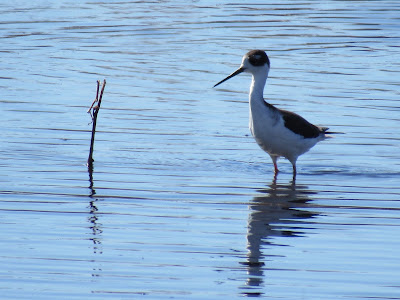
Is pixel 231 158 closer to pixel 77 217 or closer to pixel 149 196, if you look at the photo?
pixel 149 196

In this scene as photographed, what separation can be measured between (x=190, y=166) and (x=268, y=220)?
239cm

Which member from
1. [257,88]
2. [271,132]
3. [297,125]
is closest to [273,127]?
[271,132]

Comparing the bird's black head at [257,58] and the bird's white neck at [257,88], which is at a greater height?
the bird's black head at [257,58]

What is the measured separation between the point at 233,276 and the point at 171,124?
632 centimetres

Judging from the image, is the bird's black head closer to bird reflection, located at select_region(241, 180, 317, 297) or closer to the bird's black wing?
the bird's black wing

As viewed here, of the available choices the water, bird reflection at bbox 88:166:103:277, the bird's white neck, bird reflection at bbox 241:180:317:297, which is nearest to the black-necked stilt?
the bird's white neck

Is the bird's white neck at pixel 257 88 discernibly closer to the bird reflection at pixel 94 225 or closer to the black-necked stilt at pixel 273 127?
the black-necked stilt at pixel 273 127

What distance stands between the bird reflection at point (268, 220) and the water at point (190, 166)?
0.02 m

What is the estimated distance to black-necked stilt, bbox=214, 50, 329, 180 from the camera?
1149cm

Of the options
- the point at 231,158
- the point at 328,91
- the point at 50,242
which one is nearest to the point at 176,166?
the point at 231,158

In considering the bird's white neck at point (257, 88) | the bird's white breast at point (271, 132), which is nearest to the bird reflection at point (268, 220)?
the bird's white breast at point (271, 132)

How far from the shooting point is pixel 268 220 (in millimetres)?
9531

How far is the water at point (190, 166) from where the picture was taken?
7.66m

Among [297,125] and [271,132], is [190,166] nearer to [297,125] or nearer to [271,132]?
[271,132]
